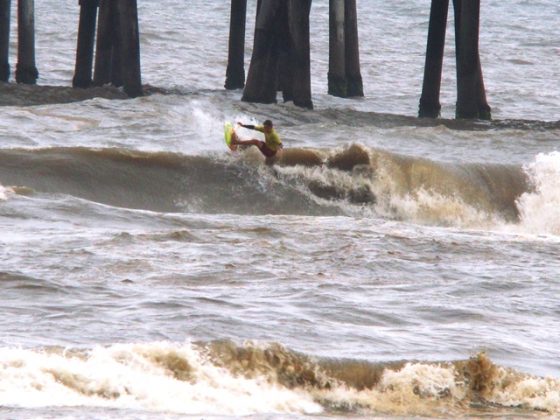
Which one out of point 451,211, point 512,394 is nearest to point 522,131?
point 451,211

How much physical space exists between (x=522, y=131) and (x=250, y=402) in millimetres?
14194

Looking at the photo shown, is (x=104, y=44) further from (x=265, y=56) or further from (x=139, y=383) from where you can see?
(x=139, y=383)

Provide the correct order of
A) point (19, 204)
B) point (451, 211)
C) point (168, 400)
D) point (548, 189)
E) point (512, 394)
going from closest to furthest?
point (168, 400), point (512, 394), point (19, 204), point (451, 211), point (548, 189)

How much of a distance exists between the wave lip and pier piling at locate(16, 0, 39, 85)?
14.5 meters

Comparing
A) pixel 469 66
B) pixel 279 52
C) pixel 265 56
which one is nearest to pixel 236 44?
pixel 279 52

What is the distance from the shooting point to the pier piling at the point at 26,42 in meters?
21.8

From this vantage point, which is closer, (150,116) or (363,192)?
(363,192)

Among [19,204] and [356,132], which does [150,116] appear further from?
[19,204]

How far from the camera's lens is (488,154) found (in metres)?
19.1

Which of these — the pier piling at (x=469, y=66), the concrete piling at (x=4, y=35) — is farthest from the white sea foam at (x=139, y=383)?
the concrete piling at (x=4, y=35)

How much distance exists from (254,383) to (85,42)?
15.3 metres

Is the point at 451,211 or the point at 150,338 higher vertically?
the point at 150,338

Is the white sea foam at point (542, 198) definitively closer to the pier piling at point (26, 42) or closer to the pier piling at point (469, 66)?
the pier piling at point (469, 66)

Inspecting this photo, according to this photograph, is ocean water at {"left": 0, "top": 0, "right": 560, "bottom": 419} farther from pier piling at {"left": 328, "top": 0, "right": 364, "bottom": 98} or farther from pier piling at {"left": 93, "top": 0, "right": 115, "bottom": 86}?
pier piling at {"left": 93, "top": 0, "right": 115, "bottom": 86}
